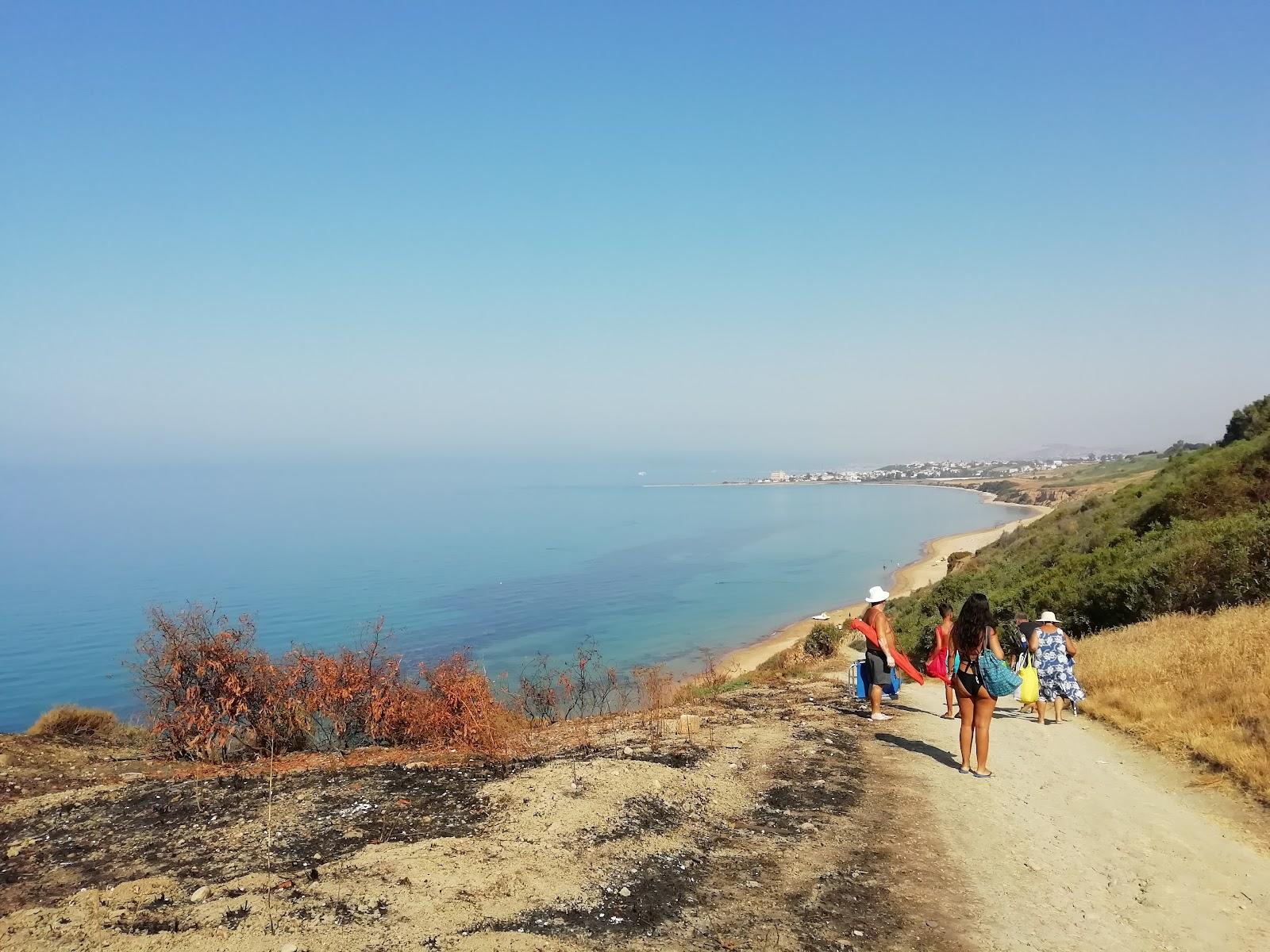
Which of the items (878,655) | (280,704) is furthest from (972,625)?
(280,704)

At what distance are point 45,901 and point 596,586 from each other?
57459 millimetres

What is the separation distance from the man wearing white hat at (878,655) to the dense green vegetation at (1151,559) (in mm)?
6704

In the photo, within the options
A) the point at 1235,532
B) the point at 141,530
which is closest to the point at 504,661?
the point at 1235,532

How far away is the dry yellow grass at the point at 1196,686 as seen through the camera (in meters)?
8.73

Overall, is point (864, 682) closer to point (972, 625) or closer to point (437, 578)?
point (972, 625)

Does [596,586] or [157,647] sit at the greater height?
[157,647]

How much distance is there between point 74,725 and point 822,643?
53.9 feet

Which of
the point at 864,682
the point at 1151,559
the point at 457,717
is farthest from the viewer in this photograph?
the point at 1151,559

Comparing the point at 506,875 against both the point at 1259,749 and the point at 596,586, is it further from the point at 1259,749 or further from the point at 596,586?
the point at 596,586

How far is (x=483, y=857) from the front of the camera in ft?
19.9

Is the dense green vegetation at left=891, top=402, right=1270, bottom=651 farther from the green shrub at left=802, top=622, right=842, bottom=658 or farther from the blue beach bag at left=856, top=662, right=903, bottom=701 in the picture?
the blue beach bag at left=856, top=662, right=903, bottom=701

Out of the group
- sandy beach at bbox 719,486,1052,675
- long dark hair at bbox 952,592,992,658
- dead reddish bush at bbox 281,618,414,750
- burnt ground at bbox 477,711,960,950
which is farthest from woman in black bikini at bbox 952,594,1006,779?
dead reddish bush at bbox 281,618,414,750

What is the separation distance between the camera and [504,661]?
124 feet

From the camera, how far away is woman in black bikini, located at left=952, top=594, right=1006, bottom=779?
27.9 ft
